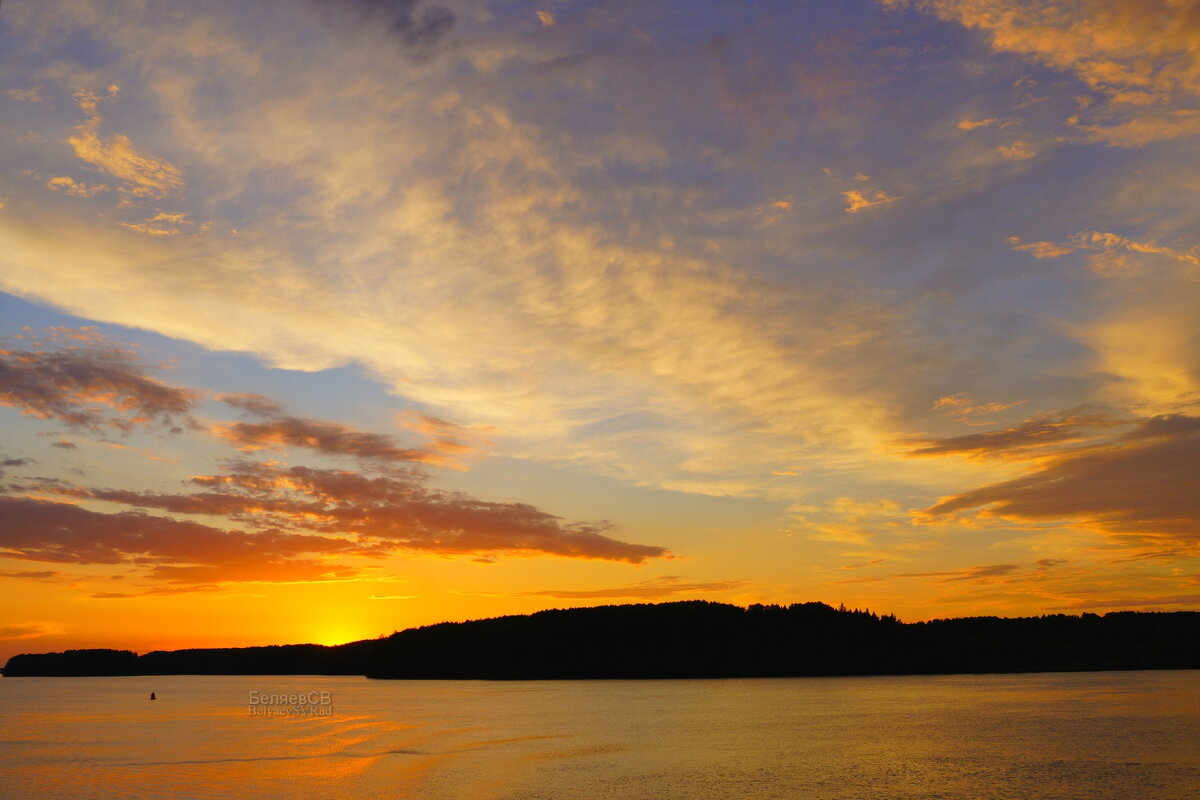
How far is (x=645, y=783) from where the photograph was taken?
4969 centimetres

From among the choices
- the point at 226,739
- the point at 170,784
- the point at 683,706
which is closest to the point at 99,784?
the point at 170,784

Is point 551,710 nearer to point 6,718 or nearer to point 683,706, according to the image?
point 683,706

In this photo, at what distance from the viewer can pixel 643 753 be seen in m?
65.4

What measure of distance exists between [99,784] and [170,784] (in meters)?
4.68

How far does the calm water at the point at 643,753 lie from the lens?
48.1 metres

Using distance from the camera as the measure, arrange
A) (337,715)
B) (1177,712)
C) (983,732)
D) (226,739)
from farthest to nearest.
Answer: (337,715) → (1177,712) → (226,739) → (983,732)

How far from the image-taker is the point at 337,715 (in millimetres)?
118188

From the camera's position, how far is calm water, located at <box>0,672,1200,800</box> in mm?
48125

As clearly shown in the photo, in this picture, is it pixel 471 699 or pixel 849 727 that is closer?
pixel 849 727

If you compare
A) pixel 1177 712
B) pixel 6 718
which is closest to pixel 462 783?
pixel 1177 712

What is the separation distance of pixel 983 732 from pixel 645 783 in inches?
1657

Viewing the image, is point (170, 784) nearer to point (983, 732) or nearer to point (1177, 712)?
point (983, 732)

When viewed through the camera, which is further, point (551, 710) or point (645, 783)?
point (551, 710)

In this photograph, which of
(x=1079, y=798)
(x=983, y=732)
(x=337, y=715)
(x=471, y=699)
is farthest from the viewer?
(x=471, y=699)
